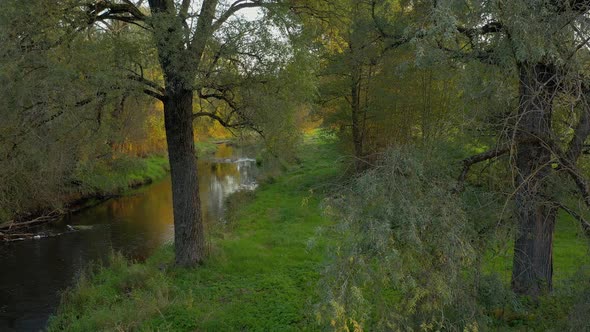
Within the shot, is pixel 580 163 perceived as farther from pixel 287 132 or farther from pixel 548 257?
pixel 287 132

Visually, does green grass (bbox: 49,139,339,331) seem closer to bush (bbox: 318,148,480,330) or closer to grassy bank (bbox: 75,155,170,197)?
bush (bbox: 318,148,480,330)

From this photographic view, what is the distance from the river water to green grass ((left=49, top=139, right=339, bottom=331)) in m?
0.94

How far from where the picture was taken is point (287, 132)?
1112 centimetres

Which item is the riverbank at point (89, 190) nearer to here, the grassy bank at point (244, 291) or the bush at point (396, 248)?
the grassy bank at point (244, 291)

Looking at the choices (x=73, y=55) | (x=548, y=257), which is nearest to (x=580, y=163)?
(x=548, y=257)

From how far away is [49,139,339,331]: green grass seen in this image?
8.23 m

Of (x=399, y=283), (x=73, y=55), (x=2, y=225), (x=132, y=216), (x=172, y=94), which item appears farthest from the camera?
(x=132, y=216)

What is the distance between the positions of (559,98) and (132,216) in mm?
17419

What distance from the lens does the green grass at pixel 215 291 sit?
8.23 m

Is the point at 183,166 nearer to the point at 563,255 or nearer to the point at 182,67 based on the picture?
the point at 182,67

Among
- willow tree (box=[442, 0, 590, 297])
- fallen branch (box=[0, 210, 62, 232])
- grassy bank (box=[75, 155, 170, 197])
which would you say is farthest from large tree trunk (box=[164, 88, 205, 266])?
grassy bank (box=[75, 155, 170, 197])

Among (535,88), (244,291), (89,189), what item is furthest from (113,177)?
(535,88)

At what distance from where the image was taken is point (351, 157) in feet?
21.1

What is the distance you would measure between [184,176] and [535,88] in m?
7.50
